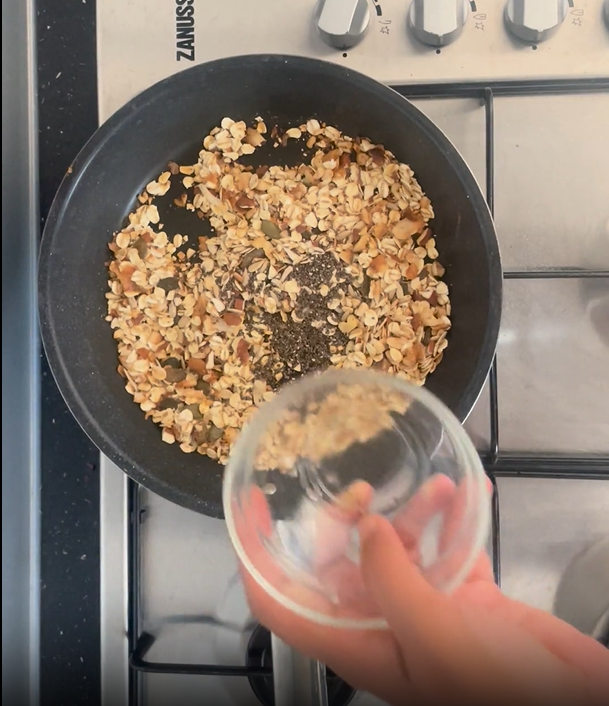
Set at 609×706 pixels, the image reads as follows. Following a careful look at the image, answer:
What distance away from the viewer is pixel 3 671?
0.52 metres

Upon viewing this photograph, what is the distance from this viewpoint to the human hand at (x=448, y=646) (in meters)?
0.30

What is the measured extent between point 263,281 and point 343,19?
212mm

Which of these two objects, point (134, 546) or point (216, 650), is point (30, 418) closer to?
point (134, 546)

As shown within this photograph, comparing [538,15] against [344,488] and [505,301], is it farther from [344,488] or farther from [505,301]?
[344,488]

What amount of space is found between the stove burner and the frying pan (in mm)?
124

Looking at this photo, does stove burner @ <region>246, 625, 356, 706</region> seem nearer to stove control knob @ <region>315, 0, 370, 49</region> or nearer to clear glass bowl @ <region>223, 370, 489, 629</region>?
clear glass bowl @ <region>223, 370, 489, 629</region>

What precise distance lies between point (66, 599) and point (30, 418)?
0.16 m

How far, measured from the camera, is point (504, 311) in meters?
0.51

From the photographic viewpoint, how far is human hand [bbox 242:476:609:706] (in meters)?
0.30

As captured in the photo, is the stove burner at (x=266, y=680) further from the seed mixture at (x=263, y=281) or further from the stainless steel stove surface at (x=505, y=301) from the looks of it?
the seed mixture at (x=263, y=281)

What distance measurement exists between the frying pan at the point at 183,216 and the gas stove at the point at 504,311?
0.03m

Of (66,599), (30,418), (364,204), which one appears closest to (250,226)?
(364,204)

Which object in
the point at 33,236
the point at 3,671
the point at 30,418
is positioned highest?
the point at 33,236

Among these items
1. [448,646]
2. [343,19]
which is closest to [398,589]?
[448,646]
